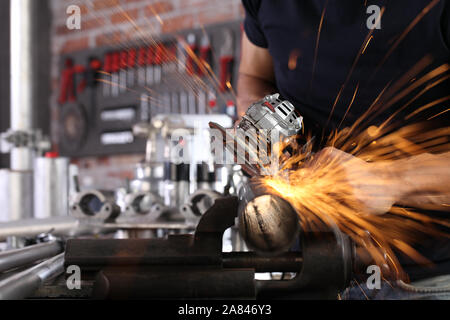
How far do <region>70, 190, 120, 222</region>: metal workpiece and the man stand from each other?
0.40 metres

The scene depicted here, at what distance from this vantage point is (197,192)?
0.92 meters

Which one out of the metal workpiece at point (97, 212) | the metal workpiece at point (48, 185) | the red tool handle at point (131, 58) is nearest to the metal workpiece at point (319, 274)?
the metal workpiece at point (97, 212)

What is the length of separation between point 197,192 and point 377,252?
0.51m

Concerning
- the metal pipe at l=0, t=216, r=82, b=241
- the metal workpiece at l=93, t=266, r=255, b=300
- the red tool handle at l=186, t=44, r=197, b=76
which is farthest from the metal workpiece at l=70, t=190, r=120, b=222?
the red tool handle at l=186, t=44, r=197, b=76

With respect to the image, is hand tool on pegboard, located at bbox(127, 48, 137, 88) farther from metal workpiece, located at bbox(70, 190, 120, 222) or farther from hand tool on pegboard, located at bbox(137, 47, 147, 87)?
metal workpiece, located at bbox(70, 190, 120, 222)

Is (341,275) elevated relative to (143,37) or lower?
lower

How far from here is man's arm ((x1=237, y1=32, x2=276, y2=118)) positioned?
107cm

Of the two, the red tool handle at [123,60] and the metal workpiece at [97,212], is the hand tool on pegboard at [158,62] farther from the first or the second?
the metal workpiece at [97,212]

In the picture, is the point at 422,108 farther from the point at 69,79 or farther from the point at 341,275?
the point at 69,79

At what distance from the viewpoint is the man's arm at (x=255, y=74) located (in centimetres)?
107

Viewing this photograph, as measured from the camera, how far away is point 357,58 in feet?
2.74

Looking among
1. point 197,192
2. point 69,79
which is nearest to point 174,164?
point 197,192

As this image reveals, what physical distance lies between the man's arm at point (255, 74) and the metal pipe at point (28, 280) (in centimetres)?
62

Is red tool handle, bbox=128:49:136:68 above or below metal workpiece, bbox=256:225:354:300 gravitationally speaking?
above
